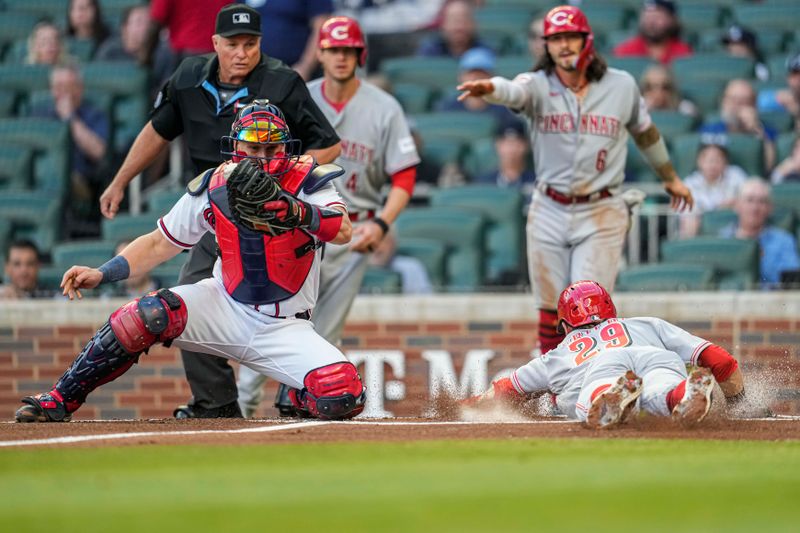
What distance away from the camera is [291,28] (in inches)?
472

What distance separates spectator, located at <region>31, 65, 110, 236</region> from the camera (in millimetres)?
12320

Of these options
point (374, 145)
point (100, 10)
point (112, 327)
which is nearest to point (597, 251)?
point (374, 145)

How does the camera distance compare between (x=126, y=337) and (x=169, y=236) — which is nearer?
(x=126, y=337)

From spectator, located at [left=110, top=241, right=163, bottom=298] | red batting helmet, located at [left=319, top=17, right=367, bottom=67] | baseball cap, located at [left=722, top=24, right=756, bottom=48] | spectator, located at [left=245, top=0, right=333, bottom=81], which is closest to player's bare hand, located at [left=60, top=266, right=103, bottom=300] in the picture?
red batting helmet, located at [left=319, top=17, right=367, bottom=67]

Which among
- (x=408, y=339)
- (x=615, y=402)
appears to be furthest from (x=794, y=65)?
(x=615, y=402)

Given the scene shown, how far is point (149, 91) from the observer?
42.5 feet

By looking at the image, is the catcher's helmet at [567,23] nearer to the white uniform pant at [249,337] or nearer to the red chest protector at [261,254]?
the red chest protector at [261,254]

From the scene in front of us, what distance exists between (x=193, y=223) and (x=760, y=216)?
17.4ft

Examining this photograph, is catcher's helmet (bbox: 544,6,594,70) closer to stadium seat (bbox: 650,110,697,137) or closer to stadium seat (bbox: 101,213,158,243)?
stadium seat (bbox: 650,110,697,137)

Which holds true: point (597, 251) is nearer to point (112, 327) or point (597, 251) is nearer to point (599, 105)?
point (599, 105)

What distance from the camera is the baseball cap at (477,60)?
13.0m

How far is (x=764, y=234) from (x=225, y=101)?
191 inches

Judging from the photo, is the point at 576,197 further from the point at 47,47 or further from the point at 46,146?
the point at 47,47

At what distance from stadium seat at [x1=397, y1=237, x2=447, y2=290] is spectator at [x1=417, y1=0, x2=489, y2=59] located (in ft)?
11.6
